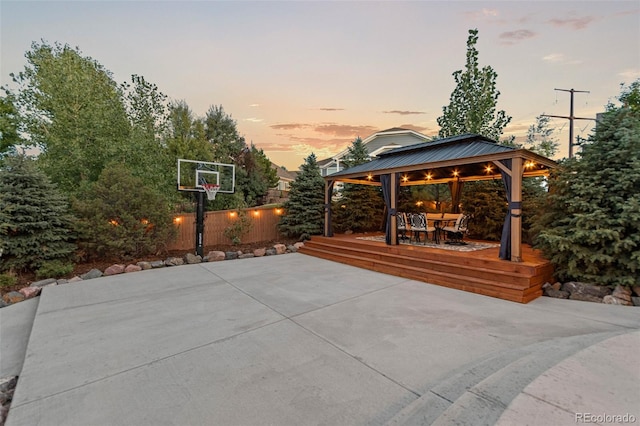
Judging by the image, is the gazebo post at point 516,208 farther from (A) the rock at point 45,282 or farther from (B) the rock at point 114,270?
(A) the rock at point 45,282

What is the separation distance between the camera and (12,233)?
19.4 feet

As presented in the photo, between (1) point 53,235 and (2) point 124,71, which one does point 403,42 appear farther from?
(1) point 53,235

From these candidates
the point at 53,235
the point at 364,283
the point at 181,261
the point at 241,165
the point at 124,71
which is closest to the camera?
the point at 364,283

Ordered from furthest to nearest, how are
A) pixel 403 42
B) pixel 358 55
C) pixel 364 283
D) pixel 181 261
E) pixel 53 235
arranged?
pixel 358 55, pixel 403 42, pixel 181 261, pixel 53 235, pixel 364 283

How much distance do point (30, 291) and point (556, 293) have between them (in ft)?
33.0

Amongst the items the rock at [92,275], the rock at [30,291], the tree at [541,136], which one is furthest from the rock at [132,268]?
the tree at [541,136]

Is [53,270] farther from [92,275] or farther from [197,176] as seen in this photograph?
[197,176]

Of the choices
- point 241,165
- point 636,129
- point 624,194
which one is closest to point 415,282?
point 624,194

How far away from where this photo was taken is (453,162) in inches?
247

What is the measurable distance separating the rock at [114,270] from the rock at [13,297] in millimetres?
1463

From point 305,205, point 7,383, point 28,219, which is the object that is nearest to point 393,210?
point 305,205

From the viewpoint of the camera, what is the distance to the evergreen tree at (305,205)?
33.8 feet

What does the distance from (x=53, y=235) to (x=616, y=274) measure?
1126 centimetres

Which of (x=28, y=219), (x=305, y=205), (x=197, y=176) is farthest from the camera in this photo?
(x=305, y=205)
